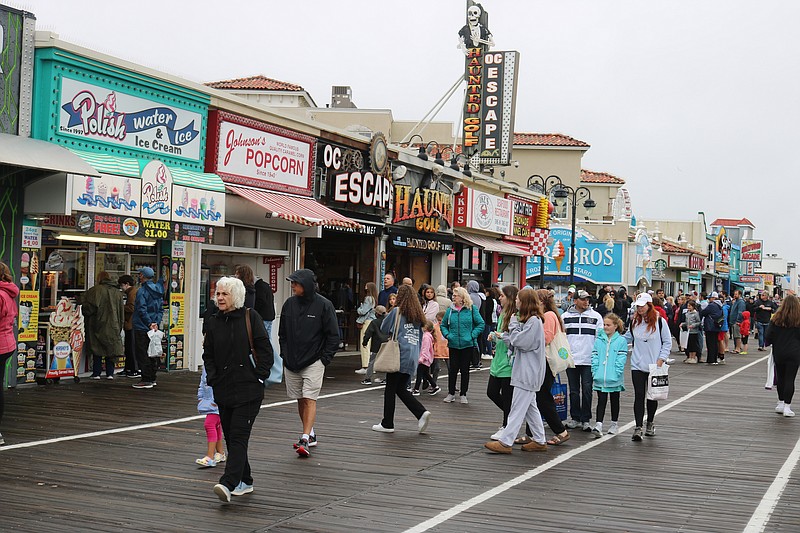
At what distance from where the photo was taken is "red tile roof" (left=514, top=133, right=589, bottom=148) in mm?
52344

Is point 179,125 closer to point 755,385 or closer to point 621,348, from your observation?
point 621,348

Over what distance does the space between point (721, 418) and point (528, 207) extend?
2317 cm

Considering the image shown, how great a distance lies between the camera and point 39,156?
1289 cm

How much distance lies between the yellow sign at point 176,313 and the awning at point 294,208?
2.20 metres

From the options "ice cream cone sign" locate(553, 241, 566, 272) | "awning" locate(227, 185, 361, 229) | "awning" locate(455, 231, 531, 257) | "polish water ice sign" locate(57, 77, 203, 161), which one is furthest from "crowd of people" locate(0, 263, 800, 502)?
"ice cream cone sign" locate(553, 241, 566, 272)

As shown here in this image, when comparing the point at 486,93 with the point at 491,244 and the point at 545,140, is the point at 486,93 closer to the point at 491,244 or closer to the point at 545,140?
the point at 491,244

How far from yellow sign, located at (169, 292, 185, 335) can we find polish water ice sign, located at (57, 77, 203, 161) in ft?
8.13

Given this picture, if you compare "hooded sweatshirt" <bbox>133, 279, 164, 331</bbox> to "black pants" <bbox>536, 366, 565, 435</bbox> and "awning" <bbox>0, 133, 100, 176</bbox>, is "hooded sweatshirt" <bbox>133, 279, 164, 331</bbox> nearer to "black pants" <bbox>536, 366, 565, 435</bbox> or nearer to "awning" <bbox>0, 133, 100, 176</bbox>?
"awning" <bbox>0, 133, 100, 176</bbox>

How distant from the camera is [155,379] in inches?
598

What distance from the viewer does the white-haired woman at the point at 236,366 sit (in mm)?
7539

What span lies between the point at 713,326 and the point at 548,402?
17040 mm

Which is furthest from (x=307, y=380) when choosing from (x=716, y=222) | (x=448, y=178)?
(x=716, y=222)

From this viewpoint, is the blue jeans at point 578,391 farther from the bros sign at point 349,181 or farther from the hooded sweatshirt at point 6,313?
the bros sign at point 349,181

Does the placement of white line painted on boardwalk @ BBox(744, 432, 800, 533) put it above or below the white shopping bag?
below
